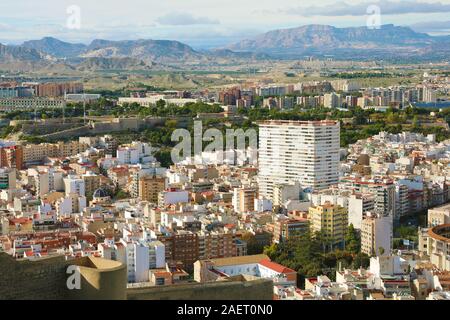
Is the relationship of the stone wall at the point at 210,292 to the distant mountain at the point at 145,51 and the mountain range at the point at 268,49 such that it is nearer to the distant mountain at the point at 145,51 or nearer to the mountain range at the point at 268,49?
the mountain range at the point at 268,49

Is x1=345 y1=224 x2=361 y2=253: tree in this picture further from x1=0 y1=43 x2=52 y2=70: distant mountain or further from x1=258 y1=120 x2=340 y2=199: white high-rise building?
x1=0 y1=43 x2=52 y2=70: distant mountain

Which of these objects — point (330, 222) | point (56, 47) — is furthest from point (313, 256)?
point (56, 47)

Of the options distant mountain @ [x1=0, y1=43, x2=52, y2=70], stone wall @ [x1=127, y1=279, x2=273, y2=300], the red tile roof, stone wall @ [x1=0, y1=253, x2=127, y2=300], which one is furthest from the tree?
distant mountain @ [x1=0, y1=43, x2=52, y2=70]

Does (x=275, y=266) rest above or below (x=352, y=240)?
above

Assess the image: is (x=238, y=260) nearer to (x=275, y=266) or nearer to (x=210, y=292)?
(x=275, y=266)

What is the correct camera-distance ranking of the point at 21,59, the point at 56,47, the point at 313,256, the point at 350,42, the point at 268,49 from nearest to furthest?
1. the point at 313,256
2. the point at 350,42
3. the point at 21,59
4. the point at 56,47
5. the point at 268,49

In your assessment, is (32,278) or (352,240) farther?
(352,240)
